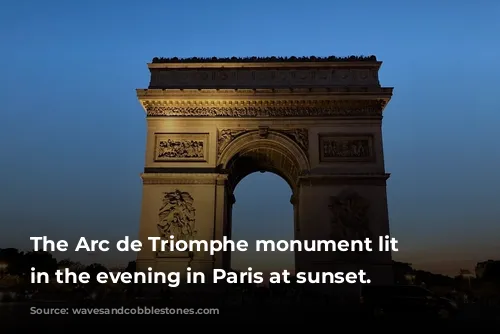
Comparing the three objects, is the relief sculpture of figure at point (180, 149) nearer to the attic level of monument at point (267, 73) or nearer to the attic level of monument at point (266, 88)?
the attic level of monument at point (266, 88)

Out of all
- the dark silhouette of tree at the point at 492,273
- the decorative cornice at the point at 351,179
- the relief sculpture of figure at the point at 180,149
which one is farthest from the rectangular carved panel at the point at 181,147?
the dark silhouette of tree at the point at 492,273

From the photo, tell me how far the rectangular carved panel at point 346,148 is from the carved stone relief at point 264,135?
0.77 m

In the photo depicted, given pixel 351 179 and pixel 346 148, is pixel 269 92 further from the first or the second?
pixel 351 179

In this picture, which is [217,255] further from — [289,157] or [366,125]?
[366,125]

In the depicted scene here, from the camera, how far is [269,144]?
22359mm

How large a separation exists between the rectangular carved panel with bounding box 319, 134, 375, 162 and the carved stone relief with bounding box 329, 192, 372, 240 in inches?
70.5

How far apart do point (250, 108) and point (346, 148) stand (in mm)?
5041

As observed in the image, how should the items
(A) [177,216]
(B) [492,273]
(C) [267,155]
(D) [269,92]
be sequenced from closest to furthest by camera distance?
(A) [177,216], (D) [269,92], (C) [267,155], (B) [492,273]

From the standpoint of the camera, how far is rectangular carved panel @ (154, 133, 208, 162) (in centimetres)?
2169

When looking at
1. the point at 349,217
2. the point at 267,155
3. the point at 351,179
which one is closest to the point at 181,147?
the point at 267,155

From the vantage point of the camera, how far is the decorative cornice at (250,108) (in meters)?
22.1

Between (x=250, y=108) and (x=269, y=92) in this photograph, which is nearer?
(x=269, y=92)

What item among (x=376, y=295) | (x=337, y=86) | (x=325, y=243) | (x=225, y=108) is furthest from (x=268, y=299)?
(x=337, y=86)

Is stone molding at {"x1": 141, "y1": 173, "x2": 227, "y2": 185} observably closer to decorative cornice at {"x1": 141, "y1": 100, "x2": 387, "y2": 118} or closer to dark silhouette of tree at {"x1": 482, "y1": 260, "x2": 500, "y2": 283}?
decorative cornice at {"x1": 141, "y1": 100, "x2": 387, "y2": 118}
